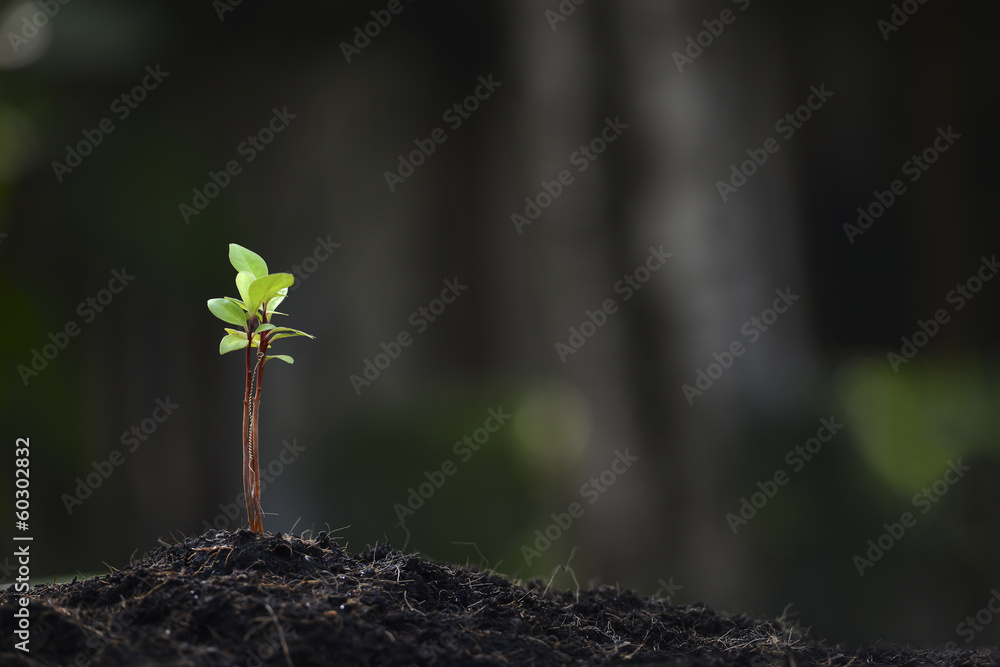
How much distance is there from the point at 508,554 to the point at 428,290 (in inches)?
62.1

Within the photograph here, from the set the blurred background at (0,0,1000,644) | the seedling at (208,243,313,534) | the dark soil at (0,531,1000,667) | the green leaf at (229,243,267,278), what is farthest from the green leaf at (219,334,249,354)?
the blurred background at (0,0,1000,644)

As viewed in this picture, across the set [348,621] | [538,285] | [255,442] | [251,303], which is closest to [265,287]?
[251,303]

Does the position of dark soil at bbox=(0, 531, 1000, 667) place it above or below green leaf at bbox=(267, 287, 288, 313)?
below

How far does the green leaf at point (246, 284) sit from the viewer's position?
1.18m

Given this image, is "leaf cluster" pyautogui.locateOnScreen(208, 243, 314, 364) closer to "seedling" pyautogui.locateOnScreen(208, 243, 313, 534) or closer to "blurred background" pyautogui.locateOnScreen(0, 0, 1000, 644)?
"seedling" pyautogui.locateOnScreen(208, 243, 313, 534)

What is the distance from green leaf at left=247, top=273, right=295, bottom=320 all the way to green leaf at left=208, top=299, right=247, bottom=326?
0.13 ft

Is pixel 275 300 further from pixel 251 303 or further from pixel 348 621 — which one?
pixel 348 621

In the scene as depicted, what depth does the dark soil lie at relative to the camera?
895 mm

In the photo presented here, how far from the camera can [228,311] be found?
120cm

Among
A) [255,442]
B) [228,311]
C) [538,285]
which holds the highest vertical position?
[538,285]

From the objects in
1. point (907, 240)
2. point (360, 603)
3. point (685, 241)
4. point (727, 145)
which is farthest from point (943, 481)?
point (360, 603)

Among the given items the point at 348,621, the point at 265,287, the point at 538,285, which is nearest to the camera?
the point at 348,621

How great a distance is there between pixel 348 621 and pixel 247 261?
61cm

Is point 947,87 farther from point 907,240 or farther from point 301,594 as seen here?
point 301,594
